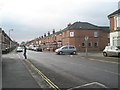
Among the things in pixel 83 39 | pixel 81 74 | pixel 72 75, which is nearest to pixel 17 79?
pixel 72 75

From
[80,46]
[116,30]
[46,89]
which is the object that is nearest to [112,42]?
[116,30]

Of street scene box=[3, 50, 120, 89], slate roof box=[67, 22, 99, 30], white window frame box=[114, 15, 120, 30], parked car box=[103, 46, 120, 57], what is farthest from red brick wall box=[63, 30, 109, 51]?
street scene box=[3, 50, 120, 89]

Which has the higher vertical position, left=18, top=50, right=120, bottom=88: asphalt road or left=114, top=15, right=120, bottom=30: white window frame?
left=114, top=15, right=120, bottom=30: white window frame

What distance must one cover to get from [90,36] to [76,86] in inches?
1797

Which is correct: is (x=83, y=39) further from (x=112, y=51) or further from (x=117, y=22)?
(x=112, y=51)

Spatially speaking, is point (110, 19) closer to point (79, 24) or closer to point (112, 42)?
point (112, 42)

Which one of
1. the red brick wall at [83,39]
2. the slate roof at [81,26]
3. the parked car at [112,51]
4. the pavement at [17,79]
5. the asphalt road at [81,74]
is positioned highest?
the slate roof at [81,26]

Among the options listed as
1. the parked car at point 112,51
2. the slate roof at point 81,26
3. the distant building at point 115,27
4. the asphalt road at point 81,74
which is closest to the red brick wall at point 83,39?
the slate roof at point 81,26

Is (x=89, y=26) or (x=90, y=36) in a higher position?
(x=89, y=26)

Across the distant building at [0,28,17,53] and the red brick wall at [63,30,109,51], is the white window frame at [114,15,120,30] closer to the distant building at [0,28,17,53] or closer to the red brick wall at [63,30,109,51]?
the distant building at [0,28,17,53]

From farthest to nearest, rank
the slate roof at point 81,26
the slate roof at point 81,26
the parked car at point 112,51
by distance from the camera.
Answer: the slate roof at point 81,26, the slate roof at point 81,26, the parked car at point 112,51

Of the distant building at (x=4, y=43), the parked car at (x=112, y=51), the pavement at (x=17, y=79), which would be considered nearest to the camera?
the pavement at (x=17, y=79)

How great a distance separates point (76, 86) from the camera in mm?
6621

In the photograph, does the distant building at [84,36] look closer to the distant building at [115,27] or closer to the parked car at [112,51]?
the distant building at [115,27]
